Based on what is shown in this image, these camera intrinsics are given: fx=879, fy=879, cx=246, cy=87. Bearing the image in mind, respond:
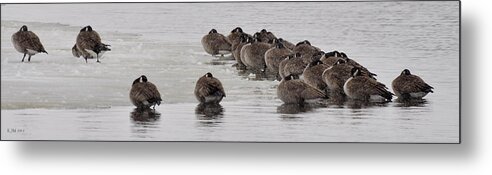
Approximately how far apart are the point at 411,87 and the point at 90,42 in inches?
34.2

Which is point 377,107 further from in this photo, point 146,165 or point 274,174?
point 146,165

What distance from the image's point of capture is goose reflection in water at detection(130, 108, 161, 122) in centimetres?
236

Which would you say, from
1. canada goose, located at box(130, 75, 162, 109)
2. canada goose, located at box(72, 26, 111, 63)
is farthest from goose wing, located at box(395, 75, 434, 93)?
canada goose, located at box(72, 26, 111, 63)

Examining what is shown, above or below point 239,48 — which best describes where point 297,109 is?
below

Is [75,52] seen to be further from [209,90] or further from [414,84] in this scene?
[414,84]

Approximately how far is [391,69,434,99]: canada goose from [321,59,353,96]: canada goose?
138mm

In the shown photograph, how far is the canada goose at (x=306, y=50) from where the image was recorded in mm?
2357

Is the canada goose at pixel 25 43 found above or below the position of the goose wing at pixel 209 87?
above

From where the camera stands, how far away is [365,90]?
232 cm

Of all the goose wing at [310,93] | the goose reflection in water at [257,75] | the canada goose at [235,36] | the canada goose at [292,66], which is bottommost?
the goose wing at [310,93]

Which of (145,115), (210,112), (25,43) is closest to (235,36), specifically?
(210,112)

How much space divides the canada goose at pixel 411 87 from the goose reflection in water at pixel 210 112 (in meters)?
0.47

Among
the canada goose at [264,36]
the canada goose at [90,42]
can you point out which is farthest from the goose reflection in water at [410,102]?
the canada goose at [90,42]

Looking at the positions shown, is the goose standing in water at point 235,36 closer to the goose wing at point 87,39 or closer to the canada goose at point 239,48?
the canada goose at point 239,48
